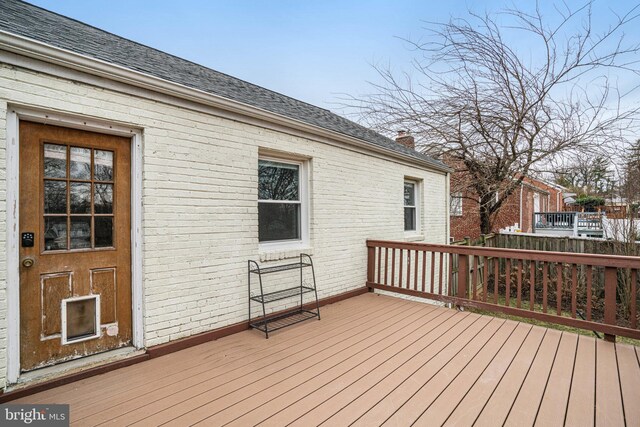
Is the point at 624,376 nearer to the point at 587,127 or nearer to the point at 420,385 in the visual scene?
the point at 420,385

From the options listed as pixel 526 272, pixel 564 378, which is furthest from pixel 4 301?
pixel 526 272

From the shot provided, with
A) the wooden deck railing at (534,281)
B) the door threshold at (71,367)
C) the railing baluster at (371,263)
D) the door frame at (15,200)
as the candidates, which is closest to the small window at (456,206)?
the wooden deck railing at (534,281)

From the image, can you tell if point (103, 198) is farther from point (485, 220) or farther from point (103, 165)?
point (485, 220)

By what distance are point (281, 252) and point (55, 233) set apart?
2.30m

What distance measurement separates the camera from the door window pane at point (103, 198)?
2762 millimetres

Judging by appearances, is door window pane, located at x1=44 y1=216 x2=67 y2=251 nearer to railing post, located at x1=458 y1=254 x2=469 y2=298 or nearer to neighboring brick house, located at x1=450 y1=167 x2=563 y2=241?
railing post, located at x1=458 y1=254 x2=469 y2=298

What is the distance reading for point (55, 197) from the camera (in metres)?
2.55

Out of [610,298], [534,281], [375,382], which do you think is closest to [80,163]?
[375,382]

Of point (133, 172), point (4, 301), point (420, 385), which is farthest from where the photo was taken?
point (133, 172)

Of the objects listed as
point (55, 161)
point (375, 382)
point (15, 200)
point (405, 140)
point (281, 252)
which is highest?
point (405, 140)

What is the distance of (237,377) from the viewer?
2.56 m

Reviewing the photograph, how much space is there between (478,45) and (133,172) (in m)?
10.4

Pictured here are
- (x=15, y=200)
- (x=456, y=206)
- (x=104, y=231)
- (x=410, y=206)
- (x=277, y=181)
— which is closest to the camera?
(x=15, y=200)

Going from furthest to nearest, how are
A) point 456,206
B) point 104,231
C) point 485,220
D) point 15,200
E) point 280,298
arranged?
point 456,206 → point 485,220 → point 280,298 → point 104,231 → point 15,200
